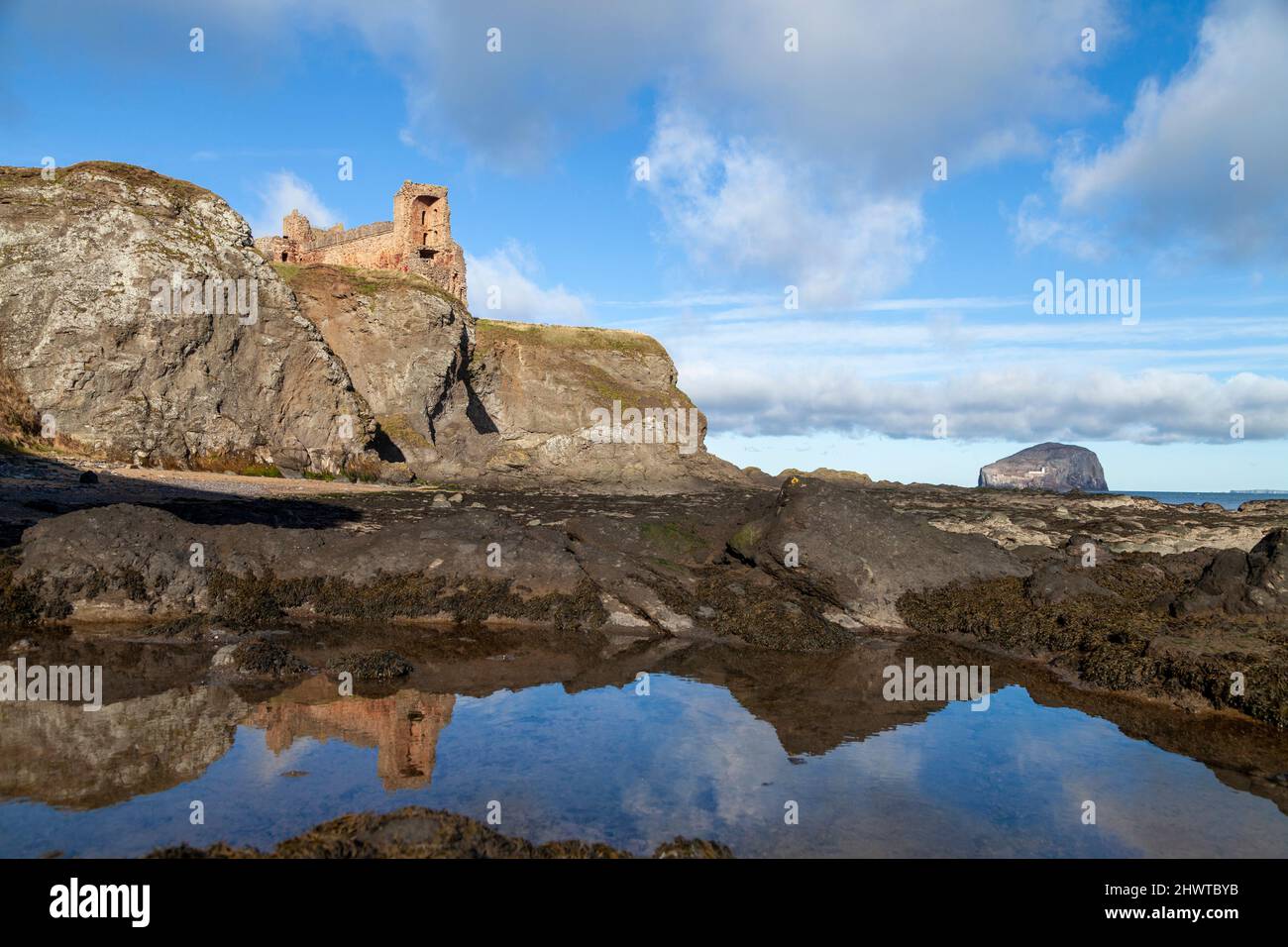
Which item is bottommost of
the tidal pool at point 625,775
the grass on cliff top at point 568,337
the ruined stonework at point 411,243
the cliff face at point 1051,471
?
the tidal pool at point 625,775

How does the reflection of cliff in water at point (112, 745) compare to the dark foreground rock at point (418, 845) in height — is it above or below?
above

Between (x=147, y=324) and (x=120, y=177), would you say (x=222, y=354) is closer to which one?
(x=147, y=324)

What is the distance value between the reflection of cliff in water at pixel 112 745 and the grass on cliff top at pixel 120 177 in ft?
121

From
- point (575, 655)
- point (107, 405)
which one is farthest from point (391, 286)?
point (575, 655)

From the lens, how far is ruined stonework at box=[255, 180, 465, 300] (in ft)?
212

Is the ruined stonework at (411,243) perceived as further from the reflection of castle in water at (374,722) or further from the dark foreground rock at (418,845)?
the dark foreground rock at (418,845)

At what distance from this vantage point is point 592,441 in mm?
61250

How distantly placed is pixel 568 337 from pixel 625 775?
62494mm

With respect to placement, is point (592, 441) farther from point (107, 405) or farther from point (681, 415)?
point (107, 405)

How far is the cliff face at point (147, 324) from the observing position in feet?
114

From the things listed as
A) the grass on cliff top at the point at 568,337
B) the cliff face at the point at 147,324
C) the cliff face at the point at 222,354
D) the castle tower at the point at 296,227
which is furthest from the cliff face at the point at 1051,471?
the cliff face at the point at 147,324

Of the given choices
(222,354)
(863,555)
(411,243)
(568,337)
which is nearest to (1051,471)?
(568,337)

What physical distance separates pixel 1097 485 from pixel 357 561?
586 ft
